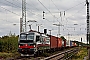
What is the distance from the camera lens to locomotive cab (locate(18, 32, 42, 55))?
94.2 ft

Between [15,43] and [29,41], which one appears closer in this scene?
[29,41]

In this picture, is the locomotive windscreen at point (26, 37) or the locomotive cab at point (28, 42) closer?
the locomotive cab at point (28, 42)

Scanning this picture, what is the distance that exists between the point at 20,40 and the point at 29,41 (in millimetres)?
1194

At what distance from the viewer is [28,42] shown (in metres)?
29.2

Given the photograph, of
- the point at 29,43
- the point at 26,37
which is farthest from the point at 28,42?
the point at 26,37

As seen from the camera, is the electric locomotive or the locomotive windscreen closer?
the electric locomotive

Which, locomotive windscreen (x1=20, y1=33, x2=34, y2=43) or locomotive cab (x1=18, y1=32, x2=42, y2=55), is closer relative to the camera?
locomotive cab (x1=18, y1=32, x2=42, y2=55)

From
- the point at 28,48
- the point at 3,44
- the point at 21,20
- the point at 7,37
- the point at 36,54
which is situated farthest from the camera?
the point at 7,37

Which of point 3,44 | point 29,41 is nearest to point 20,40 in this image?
point 29,41

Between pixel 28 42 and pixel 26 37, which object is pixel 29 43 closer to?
pixel 28 42

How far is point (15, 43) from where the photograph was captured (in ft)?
153

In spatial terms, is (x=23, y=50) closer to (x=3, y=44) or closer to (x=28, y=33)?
(x=28, y=33)

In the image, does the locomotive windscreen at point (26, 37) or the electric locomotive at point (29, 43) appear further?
the locomotive windscreen at point (26, 37)

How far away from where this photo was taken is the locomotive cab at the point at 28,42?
28720 mm
